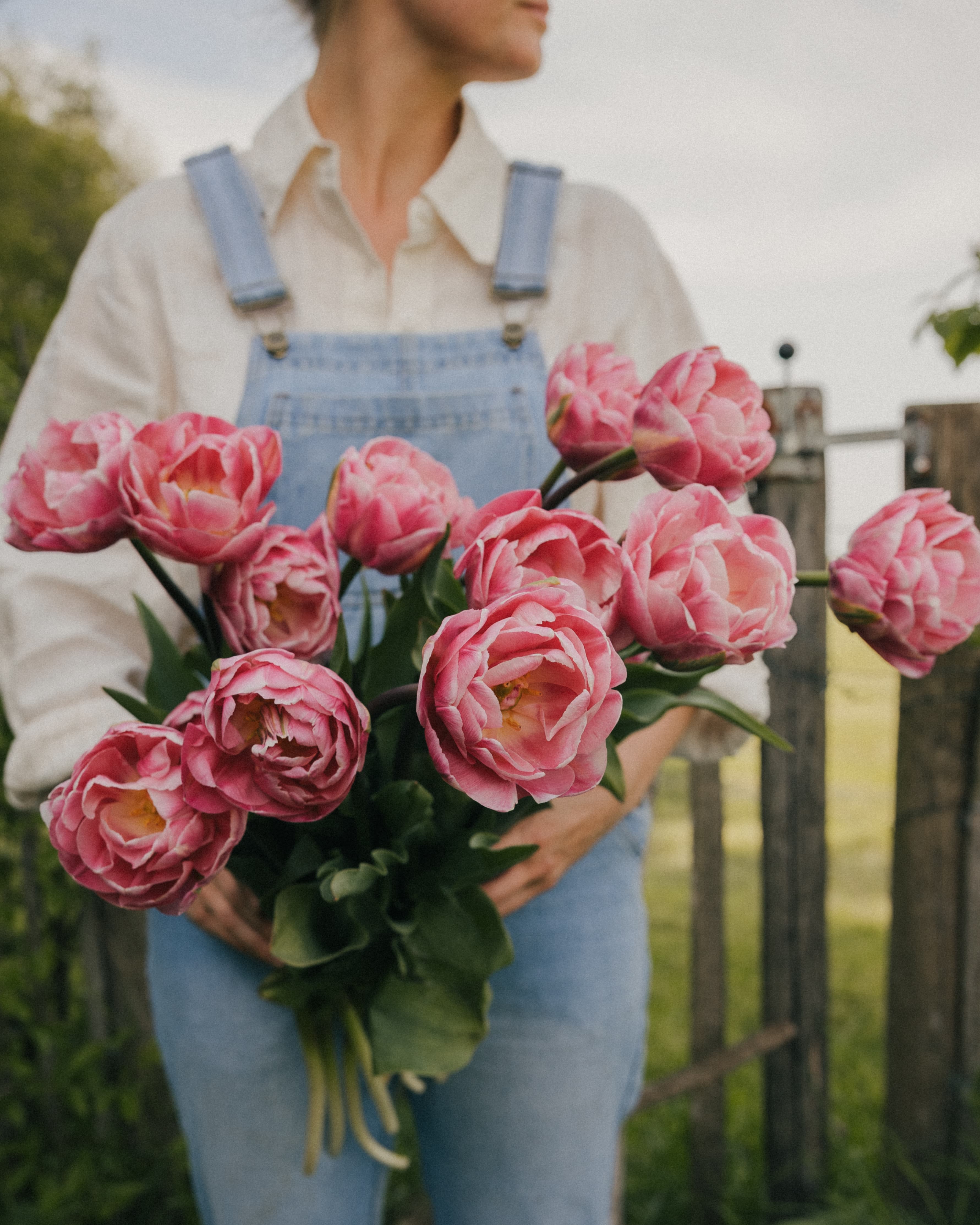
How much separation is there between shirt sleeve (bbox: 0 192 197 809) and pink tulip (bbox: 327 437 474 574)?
0.38 m

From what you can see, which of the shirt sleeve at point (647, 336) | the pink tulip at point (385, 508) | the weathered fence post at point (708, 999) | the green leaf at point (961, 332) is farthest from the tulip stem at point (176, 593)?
the weathered fence post at point (708, 999)

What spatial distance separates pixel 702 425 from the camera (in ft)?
1.53

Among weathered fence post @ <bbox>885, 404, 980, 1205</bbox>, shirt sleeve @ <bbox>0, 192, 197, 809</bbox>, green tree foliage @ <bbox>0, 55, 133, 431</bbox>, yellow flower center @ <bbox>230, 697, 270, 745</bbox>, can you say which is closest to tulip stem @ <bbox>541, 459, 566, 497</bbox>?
yellow flower center @ <bbox>230, 697, 270, 745</bbox>

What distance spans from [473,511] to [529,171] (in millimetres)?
599

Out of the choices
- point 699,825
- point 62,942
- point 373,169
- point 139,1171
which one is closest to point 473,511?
point 373,169

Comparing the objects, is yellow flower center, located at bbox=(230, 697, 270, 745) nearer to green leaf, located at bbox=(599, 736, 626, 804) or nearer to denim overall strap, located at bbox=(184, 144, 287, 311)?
green leaf, located at bbox=(599, 736, 626, 804)

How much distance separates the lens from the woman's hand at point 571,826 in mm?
775

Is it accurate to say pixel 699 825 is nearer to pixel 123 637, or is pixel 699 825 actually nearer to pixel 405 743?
pixel 123 637

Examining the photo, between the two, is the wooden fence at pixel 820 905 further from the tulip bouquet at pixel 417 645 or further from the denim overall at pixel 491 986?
the tulip bouquet at pixel 417 645

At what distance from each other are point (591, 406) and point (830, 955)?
3.01 meters

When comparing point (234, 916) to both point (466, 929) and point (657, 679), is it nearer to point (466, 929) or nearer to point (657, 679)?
point (466, 929)

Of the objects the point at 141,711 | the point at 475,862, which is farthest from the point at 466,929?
the point at 141,711

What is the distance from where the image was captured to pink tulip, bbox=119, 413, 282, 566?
0.48m

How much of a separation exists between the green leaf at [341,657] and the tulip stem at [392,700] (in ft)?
0.15
